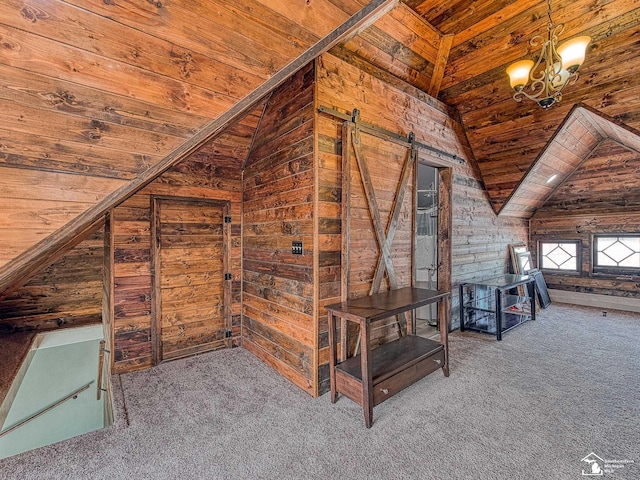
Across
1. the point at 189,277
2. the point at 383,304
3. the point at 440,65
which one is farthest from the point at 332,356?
the point at 440,65

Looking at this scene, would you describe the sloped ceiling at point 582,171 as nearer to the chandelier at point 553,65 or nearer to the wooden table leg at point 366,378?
the chandelier at point 553,65

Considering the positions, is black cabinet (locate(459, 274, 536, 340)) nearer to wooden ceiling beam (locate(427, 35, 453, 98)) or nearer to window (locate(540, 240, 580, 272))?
window (locate(540, 240, 580, 272))

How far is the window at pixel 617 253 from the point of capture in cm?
506

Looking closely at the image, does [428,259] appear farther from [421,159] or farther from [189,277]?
[189,277]

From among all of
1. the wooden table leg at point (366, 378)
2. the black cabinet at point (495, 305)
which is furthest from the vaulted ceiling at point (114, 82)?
the black cabinet at point (495, 305)

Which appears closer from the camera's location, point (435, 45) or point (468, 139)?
point (435, 45)

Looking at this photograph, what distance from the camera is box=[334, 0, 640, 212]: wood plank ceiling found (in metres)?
2.78

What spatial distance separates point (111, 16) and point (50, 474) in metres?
2.50

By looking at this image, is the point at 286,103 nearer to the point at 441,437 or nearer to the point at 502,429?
the point at 441,437

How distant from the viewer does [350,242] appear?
8.89 feet

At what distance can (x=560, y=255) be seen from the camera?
584 centimetres

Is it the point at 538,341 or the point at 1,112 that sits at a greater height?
the point at 1,112

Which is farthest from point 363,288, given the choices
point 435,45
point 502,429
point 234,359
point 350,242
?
point 435,45

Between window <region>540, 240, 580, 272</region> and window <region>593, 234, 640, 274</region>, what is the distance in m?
0.28
